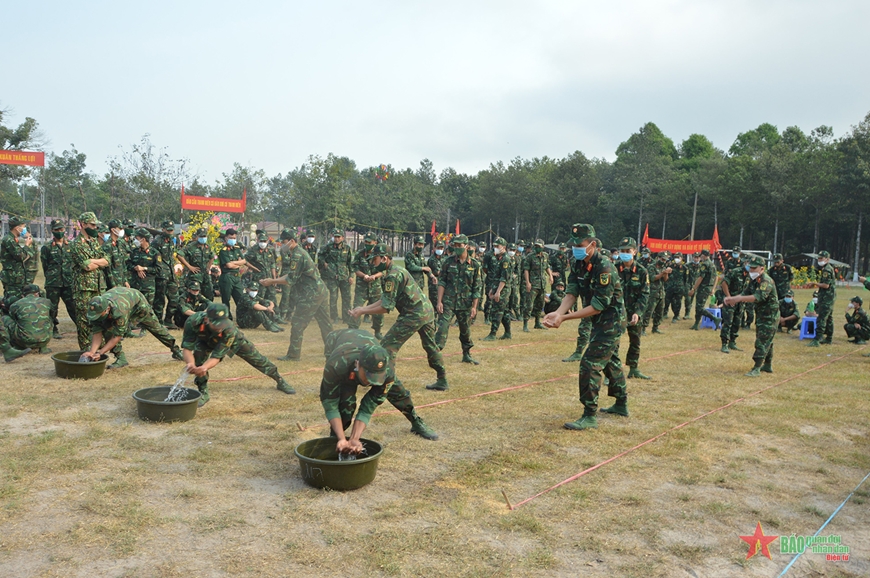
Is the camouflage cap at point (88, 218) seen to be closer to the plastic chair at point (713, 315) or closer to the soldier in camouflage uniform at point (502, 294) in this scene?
the soldier in camouflage uniform at point (502, 294)

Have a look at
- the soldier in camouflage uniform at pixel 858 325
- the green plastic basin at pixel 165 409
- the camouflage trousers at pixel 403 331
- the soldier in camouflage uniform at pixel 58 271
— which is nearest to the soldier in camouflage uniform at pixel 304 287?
the camouflage trousers at pixel 403 331

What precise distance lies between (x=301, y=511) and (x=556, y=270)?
13.1 metres

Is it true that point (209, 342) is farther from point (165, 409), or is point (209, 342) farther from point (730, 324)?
point (730, 324)

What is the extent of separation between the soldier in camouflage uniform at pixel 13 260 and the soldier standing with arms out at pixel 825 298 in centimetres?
1600

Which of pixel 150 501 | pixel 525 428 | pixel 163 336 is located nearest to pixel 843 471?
pixel 525 428

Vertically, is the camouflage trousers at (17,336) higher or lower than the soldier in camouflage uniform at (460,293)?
lower

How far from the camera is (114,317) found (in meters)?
7.52

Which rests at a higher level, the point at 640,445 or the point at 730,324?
the point at 730,324

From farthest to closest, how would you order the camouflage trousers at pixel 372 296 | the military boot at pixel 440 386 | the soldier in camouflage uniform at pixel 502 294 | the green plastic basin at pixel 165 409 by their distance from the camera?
the soldier in camouflage uniform at pixel 502 294 < the camouflage trousers at pixel 372 296 < the military boot at pixel 440 386 < the green plastic basin at pixel 165 409

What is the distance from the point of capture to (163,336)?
Result: 8.40 meters

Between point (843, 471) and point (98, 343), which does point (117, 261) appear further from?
point (843, 471)

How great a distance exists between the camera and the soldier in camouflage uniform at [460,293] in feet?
32.0

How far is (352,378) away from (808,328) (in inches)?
534

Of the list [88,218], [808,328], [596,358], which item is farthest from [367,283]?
[808,328]
